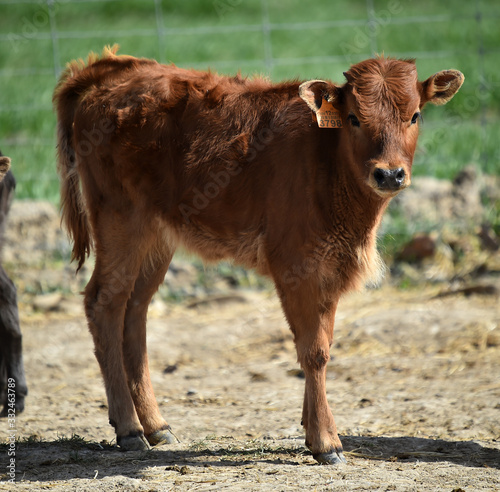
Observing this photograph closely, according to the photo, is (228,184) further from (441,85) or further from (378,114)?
(441,85)

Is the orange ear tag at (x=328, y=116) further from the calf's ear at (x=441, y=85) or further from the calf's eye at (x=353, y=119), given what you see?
the calf's ear at (x=441, y=85)

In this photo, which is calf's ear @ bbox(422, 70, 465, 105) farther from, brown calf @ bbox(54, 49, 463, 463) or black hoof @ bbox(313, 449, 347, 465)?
black hoof @ bbox(313, 449, 347, 465)

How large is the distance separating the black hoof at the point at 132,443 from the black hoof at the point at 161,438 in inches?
6.3

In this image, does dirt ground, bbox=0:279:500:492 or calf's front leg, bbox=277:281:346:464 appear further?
calf's front leg, bbox=277:281:346:464

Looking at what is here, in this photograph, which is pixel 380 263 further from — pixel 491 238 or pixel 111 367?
pixel 491 238

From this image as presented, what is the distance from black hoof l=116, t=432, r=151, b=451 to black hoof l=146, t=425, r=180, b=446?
160 millimetres

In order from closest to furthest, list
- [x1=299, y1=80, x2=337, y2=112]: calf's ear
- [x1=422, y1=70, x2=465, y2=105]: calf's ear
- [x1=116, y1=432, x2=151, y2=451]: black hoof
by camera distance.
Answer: [x1=299, y1=80, x2=337, y2=112]: calf's ear
[x1=422, y1=70, x2=465, y2=105]: calf's ear
[x1=116, y1=432, x2=151, y2=451]: black hoof

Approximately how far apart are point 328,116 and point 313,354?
4.77 feet

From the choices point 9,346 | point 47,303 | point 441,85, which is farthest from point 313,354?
point 47,303

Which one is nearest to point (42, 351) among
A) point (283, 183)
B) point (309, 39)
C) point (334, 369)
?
point (334, 369)

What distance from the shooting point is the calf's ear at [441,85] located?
15.0 ft

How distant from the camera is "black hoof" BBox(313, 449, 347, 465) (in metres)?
4.41

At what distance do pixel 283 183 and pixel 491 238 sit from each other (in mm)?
4817

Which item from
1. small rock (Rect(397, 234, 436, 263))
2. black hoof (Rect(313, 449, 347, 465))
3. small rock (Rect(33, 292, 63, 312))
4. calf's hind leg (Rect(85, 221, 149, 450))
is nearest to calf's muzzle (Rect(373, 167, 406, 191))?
black hoof (Rect(313, 449, 347, 465))
